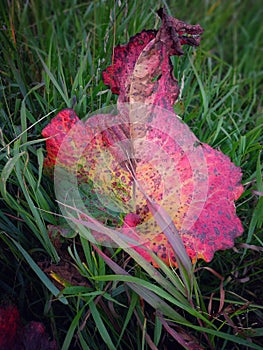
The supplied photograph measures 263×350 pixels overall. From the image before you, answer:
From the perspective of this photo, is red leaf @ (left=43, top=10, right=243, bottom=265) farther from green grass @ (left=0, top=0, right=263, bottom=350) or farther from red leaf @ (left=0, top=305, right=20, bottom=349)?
red leaf @ (left=0, top=305, right=20, bottom=349)

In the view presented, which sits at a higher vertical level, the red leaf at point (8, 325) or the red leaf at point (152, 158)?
the red leaf at point (152, 158)

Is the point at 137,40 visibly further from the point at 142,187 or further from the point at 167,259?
the point at 167,259

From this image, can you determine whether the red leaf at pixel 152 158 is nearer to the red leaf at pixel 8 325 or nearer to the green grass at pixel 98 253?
the green grass at pixel 98 253

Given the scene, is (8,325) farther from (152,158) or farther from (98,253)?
(152,158)

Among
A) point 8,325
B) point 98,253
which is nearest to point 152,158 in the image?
point 98,253

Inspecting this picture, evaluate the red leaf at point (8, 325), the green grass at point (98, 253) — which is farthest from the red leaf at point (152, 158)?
the red leaf at point (8, 325)

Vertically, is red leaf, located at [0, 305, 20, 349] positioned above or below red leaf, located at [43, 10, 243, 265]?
below

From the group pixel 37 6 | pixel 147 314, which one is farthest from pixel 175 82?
pixel 37 6

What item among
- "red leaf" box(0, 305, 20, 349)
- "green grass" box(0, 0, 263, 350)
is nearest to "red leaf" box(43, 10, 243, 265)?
"green grass" box(0, 0, 263, 350)
